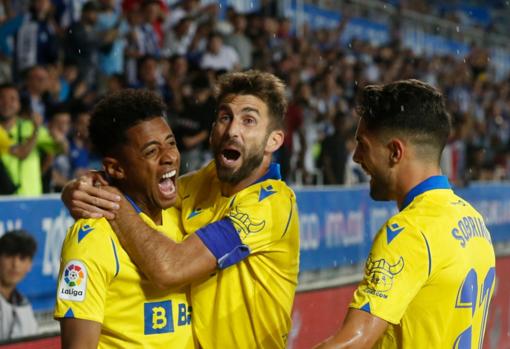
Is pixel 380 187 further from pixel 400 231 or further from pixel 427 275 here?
pixel 427 275

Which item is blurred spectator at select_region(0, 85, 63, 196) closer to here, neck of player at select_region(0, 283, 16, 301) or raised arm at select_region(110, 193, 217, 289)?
neck of player at select_region(0, 283, 16, 301)

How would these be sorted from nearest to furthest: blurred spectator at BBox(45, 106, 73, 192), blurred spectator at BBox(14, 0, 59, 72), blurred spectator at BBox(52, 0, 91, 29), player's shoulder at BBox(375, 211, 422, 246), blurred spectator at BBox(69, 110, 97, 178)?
player's shoulder at BBox(375, 211, 422, 246)
blurred spectator at BBox(45, 106, 73, 192)
blurred spectator at BBox(69, 110, 97, 178)
blurred spectator at BBox(14, 0, 59, 72)
blurred spectator at BBox(52, 0, 91, 29)

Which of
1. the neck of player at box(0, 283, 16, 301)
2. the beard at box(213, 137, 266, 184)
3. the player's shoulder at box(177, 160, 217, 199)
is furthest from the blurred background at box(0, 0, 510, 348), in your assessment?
the beard at box(213, 137, 266, 184)

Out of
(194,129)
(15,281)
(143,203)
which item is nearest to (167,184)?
(143,203)

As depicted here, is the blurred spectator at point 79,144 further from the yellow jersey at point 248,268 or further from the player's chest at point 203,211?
the yellow jersey at point 248,268

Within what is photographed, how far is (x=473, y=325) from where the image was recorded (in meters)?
3.37

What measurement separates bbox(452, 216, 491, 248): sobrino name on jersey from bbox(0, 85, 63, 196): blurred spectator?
17.6 ft

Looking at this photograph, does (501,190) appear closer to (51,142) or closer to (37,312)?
(51,142)

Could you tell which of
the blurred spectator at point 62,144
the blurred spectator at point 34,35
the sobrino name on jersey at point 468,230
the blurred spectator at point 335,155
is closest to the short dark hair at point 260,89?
the sobrino name on jersey at point 468,230

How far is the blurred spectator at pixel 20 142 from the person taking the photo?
808 cm

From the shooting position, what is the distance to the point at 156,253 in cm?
366

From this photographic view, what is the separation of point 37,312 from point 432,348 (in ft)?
14.6

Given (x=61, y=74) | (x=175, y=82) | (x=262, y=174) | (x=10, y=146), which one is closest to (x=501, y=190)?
(x=175, y=82)

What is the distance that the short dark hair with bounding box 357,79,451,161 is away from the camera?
3354mm
